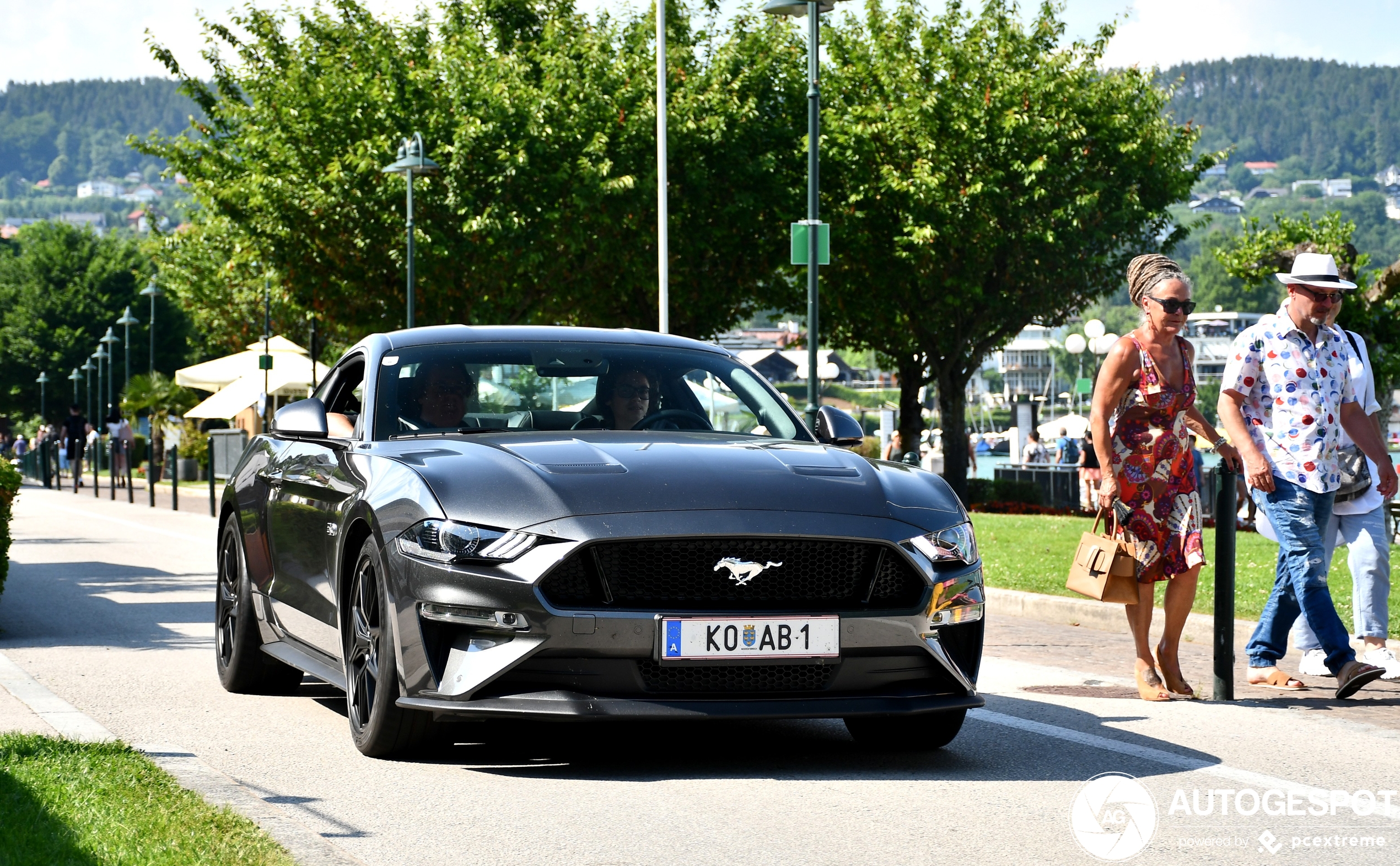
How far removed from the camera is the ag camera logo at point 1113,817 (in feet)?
15.9

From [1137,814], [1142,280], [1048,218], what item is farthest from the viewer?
[1048,218]

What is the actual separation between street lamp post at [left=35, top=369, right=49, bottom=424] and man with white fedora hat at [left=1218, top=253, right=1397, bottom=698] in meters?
87.3

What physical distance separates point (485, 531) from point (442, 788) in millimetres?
806

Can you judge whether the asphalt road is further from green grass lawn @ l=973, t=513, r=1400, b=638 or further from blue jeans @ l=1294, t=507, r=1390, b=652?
green grass lawn @ l=973, t=513, r=1400, b=638

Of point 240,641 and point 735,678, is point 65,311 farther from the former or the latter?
point 735,678

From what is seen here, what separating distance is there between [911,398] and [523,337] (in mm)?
32400

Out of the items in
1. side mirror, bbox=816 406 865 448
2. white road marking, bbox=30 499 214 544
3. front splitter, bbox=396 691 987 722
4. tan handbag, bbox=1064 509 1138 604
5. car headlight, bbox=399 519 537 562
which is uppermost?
side mirror, bbox=816 406 865 448

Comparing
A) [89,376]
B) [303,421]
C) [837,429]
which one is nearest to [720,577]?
[837,429]

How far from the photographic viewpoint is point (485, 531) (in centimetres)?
560

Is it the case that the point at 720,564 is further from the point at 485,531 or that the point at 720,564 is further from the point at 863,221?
the point at 863,221

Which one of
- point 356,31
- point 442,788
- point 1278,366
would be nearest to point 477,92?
point 356,31

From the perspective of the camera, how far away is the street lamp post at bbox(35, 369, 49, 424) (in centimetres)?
9056

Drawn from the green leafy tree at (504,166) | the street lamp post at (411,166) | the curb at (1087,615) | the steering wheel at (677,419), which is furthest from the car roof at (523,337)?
the green leafy tree at (504,166)

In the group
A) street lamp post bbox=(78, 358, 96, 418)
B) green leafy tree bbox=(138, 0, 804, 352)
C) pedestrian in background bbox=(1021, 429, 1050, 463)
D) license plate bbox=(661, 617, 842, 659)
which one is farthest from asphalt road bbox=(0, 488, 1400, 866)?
street lamp post bbox=(78, 358, 96, 418)
